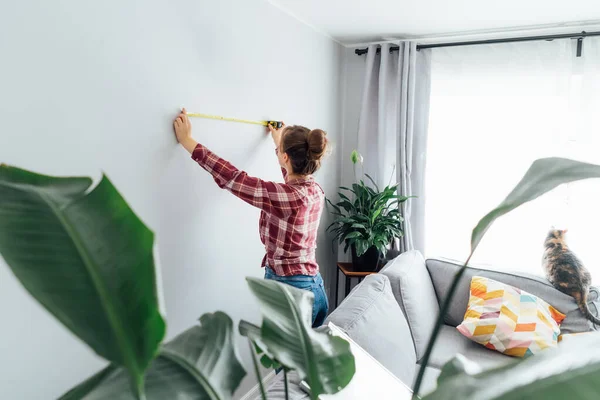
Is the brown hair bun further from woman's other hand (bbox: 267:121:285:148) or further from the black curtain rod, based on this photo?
the black curtain rod

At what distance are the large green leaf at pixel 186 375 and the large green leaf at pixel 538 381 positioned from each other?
0.22m

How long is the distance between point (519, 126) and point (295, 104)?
1549 mm

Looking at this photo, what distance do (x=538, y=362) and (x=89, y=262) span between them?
40cm

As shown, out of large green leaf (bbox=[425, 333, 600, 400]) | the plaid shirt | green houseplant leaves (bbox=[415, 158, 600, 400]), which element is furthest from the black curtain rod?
large green leaf (bbox=[425, 333, 600, 400])

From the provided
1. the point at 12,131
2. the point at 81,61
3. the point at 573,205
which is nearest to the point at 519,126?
the point at 573,205

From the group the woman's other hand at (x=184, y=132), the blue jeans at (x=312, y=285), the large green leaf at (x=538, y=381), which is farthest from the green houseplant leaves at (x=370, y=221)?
the large green leaf at (x=538, y=381)

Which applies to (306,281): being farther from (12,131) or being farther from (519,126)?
(519,126)

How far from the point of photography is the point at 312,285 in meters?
2.01

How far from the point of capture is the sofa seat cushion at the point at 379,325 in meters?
1.70

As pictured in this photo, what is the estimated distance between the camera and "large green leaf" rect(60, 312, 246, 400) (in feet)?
1.44

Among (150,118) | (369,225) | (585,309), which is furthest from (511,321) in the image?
(150,118)

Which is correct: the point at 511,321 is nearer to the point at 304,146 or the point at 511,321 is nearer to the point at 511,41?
the point at 304,146

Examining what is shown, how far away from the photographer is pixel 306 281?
199 cm

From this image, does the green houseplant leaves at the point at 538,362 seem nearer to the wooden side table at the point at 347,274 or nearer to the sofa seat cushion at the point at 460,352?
the sofa seat cushion at the point at 460,352
